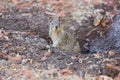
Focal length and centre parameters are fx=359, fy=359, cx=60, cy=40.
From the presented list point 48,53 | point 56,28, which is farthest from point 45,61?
point 56,28

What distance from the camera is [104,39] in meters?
7.46

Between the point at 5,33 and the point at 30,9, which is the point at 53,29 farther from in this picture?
the point at 30,9

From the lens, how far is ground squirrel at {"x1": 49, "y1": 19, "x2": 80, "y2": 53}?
23.1 feet

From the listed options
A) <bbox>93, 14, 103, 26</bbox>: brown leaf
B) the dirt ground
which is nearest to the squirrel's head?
the dirt ground

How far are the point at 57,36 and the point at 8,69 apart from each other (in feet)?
5.75

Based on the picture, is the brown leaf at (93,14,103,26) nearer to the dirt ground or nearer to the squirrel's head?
the dirt ground

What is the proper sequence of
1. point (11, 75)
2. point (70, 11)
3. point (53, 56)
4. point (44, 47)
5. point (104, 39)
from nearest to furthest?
point (11, 75) → point (53, 56) → point (44, 47) → point (104, 39) → point (70, 11)

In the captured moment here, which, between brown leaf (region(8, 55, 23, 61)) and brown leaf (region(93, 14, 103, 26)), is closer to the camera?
brown leaf (region(8, 55, 23, 61))

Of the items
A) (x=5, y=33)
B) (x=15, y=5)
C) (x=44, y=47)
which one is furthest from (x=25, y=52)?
(x=15, y=5)

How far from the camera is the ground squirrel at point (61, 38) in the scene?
23.1ft

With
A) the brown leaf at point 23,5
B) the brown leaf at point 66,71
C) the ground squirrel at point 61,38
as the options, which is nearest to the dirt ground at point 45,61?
the brown leaf at point 66,71

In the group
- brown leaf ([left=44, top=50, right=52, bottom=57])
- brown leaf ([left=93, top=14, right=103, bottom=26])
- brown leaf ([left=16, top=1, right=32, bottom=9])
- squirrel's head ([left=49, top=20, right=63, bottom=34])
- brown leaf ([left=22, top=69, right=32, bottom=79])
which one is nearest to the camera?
brown leaf ([left=22, top=69, right=32, bottom=79])

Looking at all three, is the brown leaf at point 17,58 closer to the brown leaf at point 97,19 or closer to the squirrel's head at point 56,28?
the squirrel's head at point 56,28

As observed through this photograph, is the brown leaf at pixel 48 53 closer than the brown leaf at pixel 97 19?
Yes
